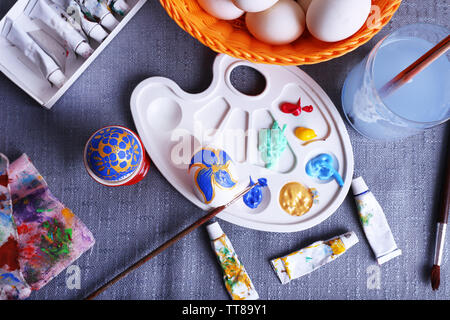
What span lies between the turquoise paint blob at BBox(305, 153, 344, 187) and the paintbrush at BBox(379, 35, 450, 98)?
0.43 ft

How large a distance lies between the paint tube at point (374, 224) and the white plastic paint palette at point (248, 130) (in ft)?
0.09

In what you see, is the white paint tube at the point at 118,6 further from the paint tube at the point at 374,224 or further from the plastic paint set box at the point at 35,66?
the paint tube at the point at 374,224

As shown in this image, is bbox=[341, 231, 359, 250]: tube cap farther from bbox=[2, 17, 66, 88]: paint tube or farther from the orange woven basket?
bbox=[2, 17, 66, 88]: paint tube

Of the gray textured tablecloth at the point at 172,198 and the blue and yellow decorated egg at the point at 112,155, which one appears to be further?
the gray textured tablecloth at the point at 172,198

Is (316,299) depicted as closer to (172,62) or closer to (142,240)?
(142,240)

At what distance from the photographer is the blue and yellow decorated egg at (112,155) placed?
49cm

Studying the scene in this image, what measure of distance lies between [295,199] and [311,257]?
0.10m

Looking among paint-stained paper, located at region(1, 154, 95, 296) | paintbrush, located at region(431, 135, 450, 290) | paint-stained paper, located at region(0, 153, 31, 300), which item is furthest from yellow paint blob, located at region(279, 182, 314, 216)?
paint-stained paper, located at region(0, 153, 31, 300)

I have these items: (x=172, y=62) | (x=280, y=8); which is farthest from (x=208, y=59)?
(x=280, y=8)

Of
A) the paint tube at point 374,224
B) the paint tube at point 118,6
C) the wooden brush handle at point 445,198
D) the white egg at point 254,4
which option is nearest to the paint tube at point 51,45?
the paint tube at point 118,6

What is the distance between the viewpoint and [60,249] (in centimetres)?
59

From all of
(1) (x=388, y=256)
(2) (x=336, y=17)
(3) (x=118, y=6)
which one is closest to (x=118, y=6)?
(3) (x=118, y=6)

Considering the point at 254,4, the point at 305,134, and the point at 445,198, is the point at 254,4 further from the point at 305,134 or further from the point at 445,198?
the point at 445,198

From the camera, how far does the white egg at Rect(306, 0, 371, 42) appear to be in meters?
0.44
